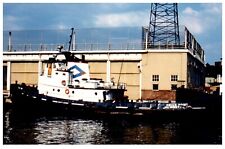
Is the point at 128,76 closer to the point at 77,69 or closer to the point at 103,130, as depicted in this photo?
the point at 77,69

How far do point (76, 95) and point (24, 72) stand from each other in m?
11.2

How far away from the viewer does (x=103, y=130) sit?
21.1 m

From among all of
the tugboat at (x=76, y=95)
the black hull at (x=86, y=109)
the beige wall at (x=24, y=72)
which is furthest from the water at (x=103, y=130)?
the beige wall at (x=24, y=72)

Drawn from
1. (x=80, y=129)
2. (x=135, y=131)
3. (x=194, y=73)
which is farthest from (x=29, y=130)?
(x=194, y=73)

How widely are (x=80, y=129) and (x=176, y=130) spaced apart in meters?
4.92

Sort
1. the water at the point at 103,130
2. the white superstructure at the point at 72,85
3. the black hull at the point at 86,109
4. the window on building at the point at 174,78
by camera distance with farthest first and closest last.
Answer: the window on building at the point at 174,78 < the white superstructure at the point at 72,85 < the black hull at the point at 86,109 < the water at the point at 103,130

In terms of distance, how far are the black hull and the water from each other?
1.43ft

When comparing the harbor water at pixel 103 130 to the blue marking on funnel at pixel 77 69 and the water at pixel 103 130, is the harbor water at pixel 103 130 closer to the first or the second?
the water at pixel 103 130

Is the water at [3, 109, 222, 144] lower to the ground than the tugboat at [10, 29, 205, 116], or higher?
lower

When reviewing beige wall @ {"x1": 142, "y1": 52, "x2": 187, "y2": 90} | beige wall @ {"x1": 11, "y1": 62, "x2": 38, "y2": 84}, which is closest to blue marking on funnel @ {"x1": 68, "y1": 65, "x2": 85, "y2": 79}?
beige wall @ {"x1": 142, "y1": 52, "x2": 187, "y2": 90}

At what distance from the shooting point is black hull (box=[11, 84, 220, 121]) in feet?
86.2

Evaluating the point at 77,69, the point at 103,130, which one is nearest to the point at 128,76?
the point at 77,69

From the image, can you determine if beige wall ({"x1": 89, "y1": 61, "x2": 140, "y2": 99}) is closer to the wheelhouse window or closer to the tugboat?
the wheelhouse window

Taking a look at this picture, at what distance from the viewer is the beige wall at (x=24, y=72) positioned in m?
37.8
